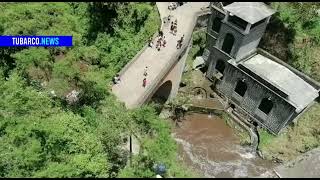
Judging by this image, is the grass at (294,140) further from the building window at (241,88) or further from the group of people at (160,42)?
the group of people at (160,42)

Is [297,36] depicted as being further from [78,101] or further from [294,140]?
[78,101]

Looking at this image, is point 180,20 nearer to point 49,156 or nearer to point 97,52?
point 97,52

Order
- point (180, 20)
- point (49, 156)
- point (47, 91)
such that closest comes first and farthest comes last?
point (49, 156), point (47, 91), point (180, 20)

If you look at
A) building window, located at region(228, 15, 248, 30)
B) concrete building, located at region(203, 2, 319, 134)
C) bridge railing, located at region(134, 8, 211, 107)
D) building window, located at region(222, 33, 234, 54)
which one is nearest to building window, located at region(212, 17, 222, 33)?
concrete building, located at region(203, 2, 319, 134)

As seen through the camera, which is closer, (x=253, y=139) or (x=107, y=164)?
(x=107, y=164)

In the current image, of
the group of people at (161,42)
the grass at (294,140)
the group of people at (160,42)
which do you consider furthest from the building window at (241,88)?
the group of people at (160,42)

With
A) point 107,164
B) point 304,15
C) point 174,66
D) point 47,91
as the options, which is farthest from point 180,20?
point 107,164

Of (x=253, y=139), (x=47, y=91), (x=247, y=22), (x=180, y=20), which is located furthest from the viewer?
(x=180, y=20)
